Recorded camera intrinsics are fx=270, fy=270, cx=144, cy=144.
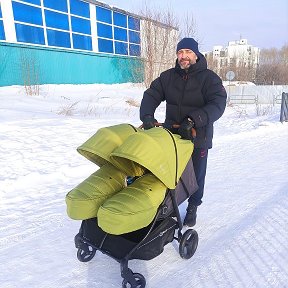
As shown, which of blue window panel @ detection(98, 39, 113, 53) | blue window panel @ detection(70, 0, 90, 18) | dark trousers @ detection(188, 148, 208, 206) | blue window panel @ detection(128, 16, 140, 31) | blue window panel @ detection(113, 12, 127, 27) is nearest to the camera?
dark trousers @ detection(188, 148, 208, 206)

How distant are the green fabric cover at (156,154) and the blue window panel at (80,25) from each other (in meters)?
15.8

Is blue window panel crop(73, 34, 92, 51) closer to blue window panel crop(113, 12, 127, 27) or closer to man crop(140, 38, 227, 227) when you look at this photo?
blue window panel crop(113, 12, 127, 27)

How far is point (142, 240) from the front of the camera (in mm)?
1840

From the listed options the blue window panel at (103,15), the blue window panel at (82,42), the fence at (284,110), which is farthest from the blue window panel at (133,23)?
the fence at (284,110)

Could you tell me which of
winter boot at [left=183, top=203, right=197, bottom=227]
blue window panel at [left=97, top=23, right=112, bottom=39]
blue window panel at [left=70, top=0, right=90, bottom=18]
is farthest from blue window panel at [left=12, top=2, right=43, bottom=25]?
winter boot at [left=183, top=203, right=197, bottom=227]

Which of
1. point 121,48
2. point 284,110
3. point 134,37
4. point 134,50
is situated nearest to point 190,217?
point 284,110

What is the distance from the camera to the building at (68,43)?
40.4 feet

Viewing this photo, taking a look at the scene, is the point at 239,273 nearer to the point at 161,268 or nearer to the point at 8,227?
the point at 161,268

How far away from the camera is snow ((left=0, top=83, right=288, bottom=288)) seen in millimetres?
2096

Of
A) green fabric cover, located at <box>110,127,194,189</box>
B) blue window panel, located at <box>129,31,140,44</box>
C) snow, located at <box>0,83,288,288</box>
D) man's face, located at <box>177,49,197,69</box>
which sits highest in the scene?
blue window panel, located at <box>129,31,140,44</box>

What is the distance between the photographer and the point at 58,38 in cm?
1465

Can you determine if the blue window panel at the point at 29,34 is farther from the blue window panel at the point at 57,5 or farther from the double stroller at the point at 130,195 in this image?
the double stroller at the point at 130,195

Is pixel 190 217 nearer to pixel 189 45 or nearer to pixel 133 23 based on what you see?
pixel 189 45

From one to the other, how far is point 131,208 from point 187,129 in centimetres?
82
